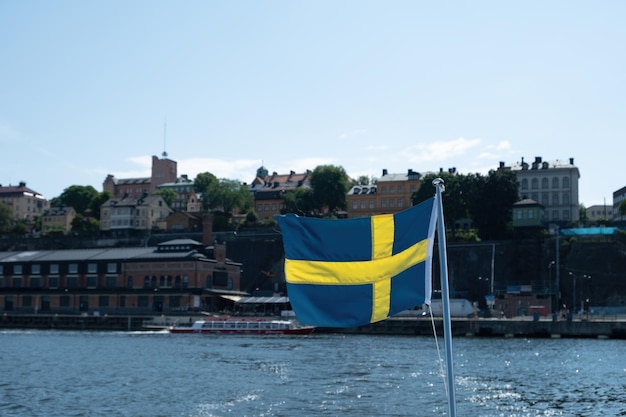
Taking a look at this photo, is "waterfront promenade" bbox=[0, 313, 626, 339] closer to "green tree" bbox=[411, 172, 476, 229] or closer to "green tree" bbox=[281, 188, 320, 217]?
"green tree" bbox=[411, 172, 476, 229]

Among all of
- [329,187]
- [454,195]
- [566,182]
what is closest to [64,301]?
[329,187]

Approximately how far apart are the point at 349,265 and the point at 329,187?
554ft

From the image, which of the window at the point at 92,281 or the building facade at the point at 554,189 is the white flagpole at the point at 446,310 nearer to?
the window at the point at 92,281

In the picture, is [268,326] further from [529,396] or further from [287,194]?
[287,194]

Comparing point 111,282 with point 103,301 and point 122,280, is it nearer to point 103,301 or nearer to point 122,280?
point 122,280

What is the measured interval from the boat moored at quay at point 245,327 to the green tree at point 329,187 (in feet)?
255

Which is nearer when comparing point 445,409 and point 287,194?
point 445,409

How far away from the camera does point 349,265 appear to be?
14992mm

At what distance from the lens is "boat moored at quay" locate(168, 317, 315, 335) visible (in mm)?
101625

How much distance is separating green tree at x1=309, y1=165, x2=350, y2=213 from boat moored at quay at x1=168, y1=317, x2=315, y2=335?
7786 cm

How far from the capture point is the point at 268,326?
103 meters

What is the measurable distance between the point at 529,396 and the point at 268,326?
60438 mm

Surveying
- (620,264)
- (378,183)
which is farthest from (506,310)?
(378,183)

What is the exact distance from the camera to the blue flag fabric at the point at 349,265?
48.7 ft
